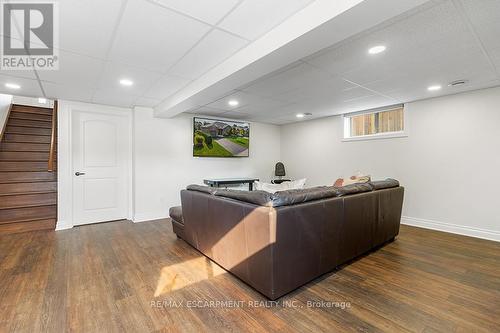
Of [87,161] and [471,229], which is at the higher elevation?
[87,161]

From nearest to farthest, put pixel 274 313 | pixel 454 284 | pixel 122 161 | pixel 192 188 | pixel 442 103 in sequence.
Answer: pixel 274 313
pixel 454 284
pixel 192 188
pixel 442 103
pixel 122 161

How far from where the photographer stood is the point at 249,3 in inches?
65.9

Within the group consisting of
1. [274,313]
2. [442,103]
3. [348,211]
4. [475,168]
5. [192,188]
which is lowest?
[274,313]

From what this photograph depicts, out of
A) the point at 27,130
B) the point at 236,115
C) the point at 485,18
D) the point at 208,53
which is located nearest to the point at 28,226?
the point at 27,130

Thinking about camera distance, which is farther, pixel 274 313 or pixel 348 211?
pixel 348 211

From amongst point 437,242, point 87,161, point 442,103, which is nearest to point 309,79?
point 442,103

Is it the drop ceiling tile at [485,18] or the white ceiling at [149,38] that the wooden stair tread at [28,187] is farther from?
the drop ceiling tile at [485,18]

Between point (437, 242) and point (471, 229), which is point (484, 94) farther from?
point (437, 242)

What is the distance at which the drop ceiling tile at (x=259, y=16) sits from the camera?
1.67m

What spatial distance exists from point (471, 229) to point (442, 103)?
81.4 inches

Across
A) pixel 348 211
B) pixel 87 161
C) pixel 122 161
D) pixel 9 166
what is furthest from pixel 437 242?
pixel 9 166

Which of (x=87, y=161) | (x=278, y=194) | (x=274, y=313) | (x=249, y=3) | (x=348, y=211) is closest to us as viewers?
(x=249, y=3)

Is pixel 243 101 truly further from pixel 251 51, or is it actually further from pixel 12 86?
pixel 12 86

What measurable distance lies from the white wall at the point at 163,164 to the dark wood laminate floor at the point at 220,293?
1.69 m
